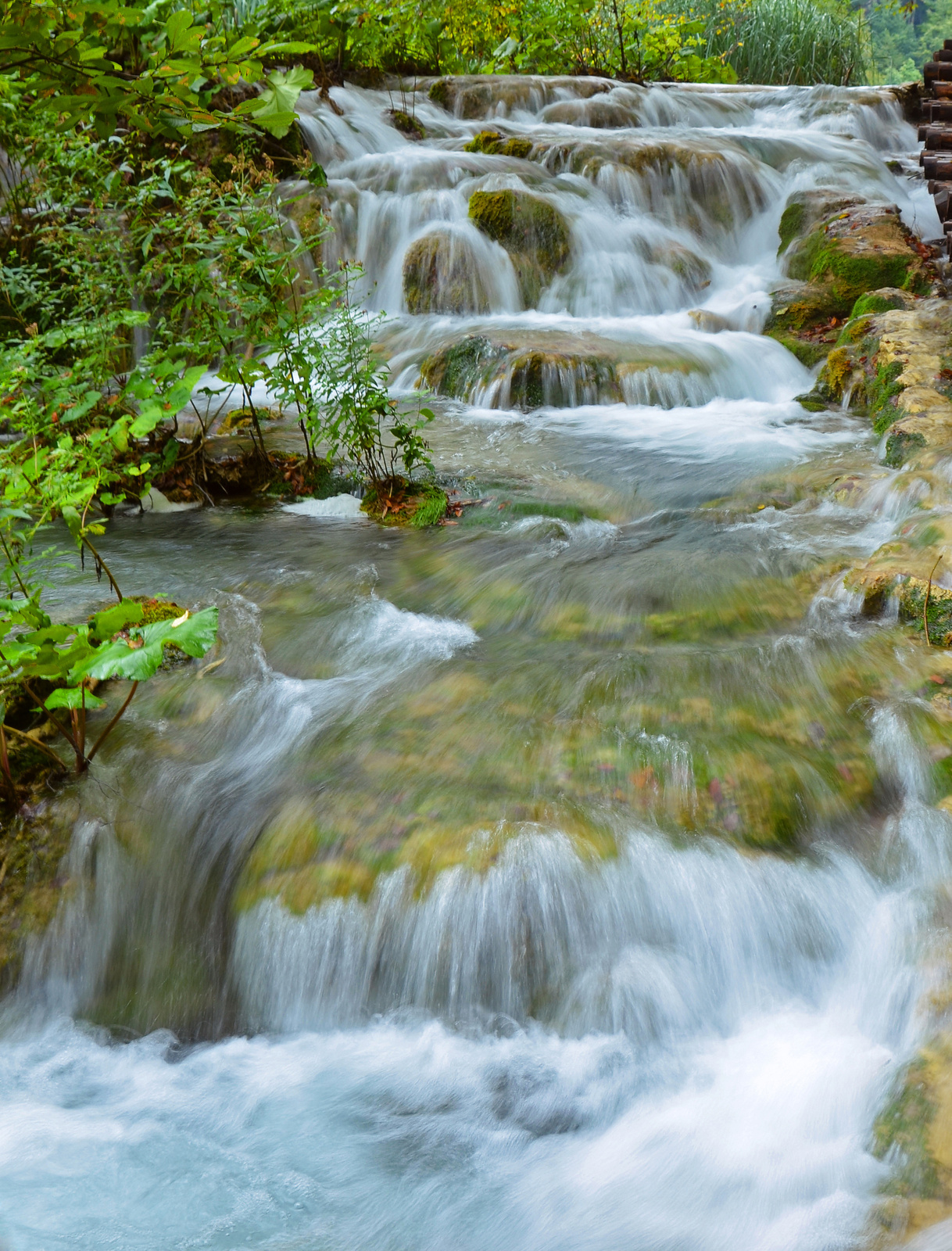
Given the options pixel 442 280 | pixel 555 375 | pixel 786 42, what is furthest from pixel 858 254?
pixel 786 42

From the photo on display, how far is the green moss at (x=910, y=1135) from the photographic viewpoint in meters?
2.07

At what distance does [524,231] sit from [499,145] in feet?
7.82

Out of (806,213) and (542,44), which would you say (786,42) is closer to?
(542,44)

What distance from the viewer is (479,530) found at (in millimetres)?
5180

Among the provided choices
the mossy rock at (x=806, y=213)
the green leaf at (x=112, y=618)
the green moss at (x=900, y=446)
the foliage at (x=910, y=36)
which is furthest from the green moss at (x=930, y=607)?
the foliage at (x=910, y=36)

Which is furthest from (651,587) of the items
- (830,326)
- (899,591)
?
(830,326)

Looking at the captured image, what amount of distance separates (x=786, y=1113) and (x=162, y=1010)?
1723mm

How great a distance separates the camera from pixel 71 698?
2.55 m

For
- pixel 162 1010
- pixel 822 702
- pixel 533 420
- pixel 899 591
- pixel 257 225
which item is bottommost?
pixel 162 1010

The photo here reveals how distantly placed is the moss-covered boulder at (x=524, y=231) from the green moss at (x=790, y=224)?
7.42 feet

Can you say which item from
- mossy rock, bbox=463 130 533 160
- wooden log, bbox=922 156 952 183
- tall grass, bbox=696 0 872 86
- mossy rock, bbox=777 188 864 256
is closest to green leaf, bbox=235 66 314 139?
wooden log, bbox=922 156 952 183

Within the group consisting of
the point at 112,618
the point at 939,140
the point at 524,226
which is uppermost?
the point at 939,140

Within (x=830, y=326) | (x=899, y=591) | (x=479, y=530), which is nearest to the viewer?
(x=899, y=591)

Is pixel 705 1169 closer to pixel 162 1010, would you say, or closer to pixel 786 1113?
pixel 786 1113
